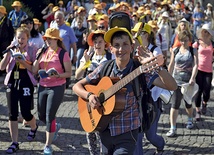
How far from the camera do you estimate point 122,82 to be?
4176 millimetres

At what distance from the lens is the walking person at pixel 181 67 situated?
7.88m

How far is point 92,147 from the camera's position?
629 cm

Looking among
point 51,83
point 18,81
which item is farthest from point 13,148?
point 51,83

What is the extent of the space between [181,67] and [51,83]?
7.87 feet

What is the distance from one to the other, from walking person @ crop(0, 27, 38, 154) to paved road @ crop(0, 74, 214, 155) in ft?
1.48

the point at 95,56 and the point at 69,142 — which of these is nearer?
the point at 95,56

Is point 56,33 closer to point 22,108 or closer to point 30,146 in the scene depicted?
point 22,108

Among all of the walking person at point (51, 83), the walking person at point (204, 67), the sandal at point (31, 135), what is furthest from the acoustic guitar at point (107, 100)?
the walking person at point (204, 67)

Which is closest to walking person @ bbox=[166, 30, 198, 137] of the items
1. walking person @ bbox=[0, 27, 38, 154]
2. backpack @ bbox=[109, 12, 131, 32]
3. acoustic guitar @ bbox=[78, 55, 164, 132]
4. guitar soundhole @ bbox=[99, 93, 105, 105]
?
walking person @ bbox=[0, 27, 38, 154]

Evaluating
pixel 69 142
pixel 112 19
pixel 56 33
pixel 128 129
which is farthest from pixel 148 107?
pixel 69 142

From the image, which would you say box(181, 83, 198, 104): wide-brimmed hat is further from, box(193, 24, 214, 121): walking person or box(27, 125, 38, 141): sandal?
box(27, 125, 38, 141): sandal

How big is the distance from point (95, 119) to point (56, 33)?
8.74ft

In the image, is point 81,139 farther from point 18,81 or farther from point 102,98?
point 102,98

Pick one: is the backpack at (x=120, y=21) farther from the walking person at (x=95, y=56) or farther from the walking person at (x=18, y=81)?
the walking person at (x=18, y=81)
